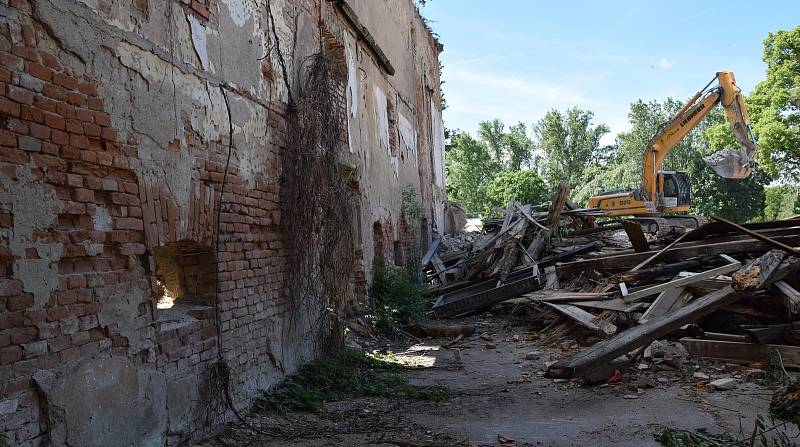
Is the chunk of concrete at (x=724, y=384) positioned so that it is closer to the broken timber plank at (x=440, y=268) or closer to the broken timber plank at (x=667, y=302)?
the broken timber plank at (x=667, y=302)

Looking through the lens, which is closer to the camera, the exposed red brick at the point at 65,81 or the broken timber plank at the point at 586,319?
the exposed red brick at the point at 65,81

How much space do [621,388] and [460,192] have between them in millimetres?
49674

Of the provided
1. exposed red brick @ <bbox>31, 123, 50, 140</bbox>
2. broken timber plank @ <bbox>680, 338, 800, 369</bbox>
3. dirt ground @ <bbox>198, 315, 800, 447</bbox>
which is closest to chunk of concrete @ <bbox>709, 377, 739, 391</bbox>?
dirt ground @ <bbox>198, 315, 800, 447</bbox>

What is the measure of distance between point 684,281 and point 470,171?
48.4 metres

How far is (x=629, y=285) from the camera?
8.23m

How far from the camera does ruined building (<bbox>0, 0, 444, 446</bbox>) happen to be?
2.93m

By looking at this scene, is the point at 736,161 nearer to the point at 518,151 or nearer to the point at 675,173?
the point at 675,173

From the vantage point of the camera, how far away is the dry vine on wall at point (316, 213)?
5.97 metres

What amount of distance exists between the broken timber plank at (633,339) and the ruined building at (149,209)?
2.71 m

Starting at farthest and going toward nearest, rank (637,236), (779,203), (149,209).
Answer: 1. (779,203)
2. (637,236)
3. (149,209)

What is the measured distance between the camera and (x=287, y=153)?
5996mm

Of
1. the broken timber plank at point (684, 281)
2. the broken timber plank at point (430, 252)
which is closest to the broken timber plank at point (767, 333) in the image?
the broken timber plank at point (684, 281)

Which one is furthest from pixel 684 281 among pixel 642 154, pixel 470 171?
pixel 470 171

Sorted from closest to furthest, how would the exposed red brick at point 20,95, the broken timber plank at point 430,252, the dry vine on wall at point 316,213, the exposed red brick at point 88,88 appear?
the exposed red brick at point 20,95 < the exposed red brick at point 88,88 < the dry vine on wall at point 316,213 < the broken timber plank at point 430,252
